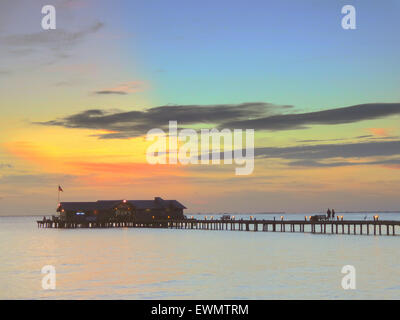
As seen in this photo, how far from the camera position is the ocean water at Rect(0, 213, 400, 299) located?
42.2 meters

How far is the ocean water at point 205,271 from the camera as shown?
1661 inches

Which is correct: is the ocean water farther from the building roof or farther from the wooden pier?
the building roof

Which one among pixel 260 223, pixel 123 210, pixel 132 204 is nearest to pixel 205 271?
pixel 260 223

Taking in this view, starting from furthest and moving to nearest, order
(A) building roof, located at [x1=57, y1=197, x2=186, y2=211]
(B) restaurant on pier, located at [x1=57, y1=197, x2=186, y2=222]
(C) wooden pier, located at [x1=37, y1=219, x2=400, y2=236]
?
1. (A) building roof, located at [x1=57, y1=197, x2=186, y2=211]
2. (B) restaurant on pier, located at [x1=57, y1=197, x2=186, y2=222]
3. (C) wooden pier, located at [x1=37, y1=219, x2=400, y2=236]

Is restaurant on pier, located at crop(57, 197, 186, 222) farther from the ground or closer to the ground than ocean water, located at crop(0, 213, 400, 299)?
farther from the ground

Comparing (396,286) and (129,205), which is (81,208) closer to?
(129,205)

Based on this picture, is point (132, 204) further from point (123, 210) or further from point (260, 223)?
point (260, 223)

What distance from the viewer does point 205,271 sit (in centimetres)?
5397

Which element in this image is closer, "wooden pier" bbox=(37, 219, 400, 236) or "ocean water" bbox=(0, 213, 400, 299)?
"ocean water" bbox=(0, 213, 400, 299)

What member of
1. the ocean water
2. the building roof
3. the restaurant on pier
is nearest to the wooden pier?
the restaurant on pier
